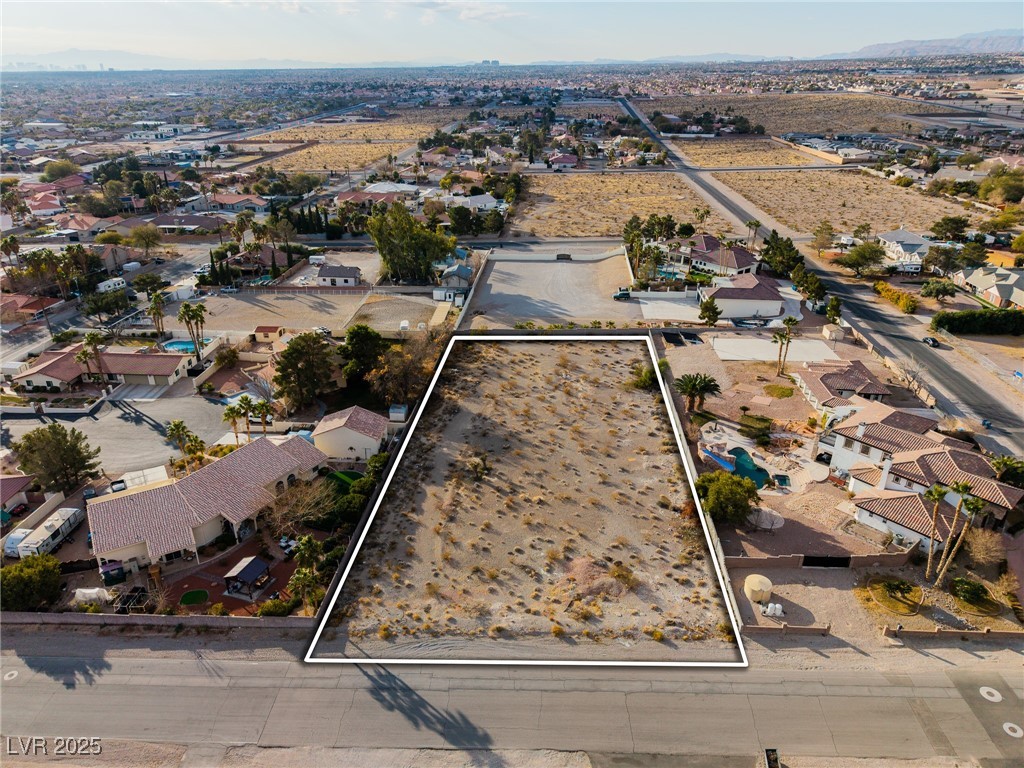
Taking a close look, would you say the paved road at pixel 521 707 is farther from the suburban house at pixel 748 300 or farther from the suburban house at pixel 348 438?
the suburban house at pixel 748 300

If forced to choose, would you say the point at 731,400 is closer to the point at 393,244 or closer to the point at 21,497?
the point at 393,244

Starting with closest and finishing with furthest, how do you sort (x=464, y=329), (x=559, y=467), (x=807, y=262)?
(x=559, y=467) < (x=464, y=329) < (x=807, y=262)

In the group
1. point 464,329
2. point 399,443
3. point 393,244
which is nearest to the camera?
point 399,443

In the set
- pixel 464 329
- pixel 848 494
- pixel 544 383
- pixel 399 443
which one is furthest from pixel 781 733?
pixel 464 329

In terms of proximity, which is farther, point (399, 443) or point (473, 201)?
point (473, 201)

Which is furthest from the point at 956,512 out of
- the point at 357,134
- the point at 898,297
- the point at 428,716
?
the point at 357,134

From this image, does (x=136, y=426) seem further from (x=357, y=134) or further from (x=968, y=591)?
(x=357, y=134)

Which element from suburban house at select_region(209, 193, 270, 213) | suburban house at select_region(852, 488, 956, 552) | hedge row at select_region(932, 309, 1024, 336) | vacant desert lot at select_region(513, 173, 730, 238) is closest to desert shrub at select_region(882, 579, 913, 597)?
suburban house at select_region(852, 488, 956, 552)
